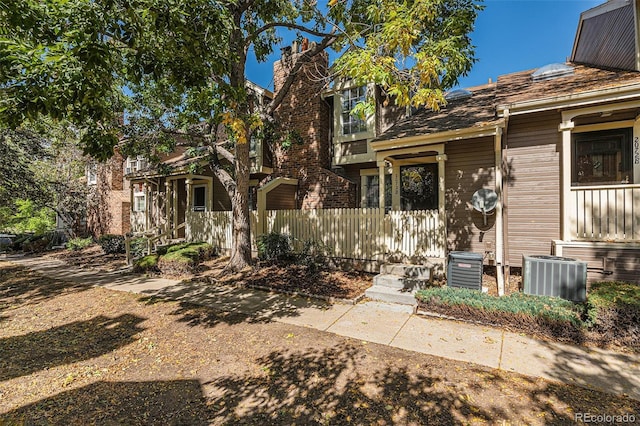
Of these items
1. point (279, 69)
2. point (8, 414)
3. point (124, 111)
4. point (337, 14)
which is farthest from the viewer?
point (279, 69)

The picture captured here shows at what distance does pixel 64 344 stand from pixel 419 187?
9.71 m

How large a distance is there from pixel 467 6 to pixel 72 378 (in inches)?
426

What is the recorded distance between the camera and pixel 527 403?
9.49 feet

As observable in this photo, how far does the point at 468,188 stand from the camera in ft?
26.4

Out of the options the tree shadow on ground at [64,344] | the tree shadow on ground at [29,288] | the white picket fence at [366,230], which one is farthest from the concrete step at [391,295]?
the tree shadow on ground at [29,288]

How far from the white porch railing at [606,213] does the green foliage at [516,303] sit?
2.14m

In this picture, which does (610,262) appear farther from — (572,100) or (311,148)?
(311,148)

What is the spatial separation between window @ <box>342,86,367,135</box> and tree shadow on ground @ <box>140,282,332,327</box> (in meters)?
7.26

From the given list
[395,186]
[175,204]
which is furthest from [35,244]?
[395,186]

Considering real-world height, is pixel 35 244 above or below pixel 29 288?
above

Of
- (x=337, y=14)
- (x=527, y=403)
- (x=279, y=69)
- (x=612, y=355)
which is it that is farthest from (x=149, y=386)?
(x=279, y=69)

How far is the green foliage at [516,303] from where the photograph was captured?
4.42m

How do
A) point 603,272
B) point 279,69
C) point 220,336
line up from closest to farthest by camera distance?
1. point 220,336
2. point 603,272
3. point 279,69

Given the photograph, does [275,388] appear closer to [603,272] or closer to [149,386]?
[149,386]
